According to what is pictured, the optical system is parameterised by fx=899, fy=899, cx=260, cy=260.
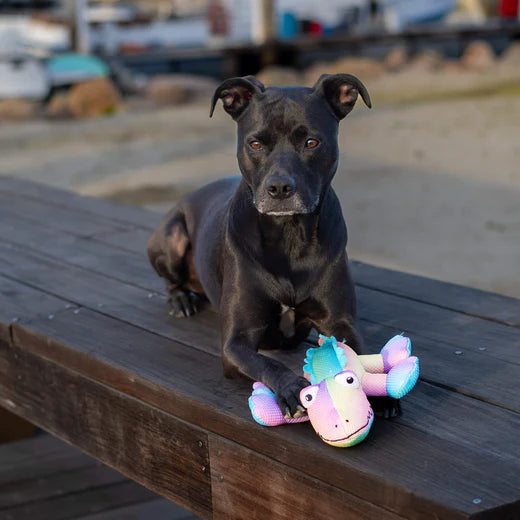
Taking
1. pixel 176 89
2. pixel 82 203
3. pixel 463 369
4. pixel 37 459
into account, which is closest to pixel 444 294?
pixel 463 369

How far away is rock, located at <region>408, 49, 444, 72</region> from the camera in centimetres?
1747

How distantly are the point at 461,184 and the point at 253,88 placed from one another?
635 centimetres

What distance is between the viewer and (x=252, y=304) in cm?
265

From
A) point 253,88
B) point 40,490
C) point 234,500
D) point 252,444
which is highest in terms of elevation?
point 253,88

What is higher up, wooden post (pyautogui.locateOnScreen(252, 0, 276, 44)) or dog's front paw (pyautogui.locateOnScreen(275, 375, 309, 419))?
wooden post (pyautogui.locateOnScreen(252, 0, 276, 44))

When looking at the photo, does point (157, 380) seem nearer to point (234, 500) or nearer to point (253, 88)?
point (234, 500)

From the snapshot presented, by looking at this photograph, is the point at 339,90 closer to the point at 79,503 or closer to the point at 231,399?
the point at 231,399

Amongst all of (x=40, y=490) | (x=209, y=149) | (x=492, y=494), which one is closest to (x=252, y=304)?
(x=492, y=494)

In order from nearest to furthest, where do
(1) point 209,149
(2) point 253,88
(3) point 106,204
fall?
(2) point 253,88 < (3) point 106,204 < (1) point 209,149

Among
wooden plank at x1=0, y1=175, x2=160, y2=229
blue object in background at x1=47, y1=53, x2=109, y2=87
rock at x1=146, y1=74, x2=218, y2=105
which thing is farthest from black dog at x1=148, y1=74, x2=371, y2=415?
blue object in background at x1=47, y1=53, x2=109, y2=87

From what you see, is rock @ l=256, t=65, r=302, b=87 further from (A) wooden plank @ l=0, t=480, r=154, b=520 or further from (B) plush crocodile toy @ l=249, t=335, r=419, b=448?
(B) plush crocodile toy @ l=249, t=335, r=419, b=448

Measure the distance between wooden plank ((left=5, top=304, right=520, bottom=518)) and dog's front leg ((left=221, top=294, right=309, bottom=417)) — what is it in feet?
0.26

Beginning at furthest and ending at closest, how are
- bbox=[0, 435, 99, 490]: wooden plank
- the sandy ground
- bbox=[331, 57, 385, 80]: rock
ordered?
bbox=[331, 57, 385, 80]: rock < the sandy ground < bbox=[0, 435, 99, 490]: wooden plank

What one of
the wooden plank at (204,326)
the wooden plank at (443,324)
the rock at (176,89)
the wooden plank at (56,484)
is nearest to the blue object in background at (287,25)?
the rock at (176,89)
